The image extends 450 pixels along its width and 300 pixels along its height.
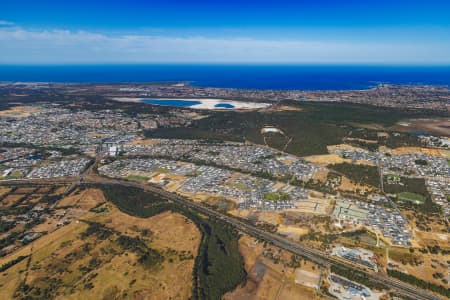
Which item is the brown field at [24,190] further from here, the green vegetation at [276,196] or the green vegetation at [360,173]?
the green vegetation at [360,173]

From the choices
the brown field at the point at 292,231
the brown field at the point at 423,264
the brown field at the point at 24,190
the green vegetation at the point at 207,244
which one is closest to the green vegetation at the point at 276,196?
the brown field at the point at 292,231

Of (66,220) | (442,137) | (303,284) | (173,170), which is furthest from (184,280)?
(442,137)

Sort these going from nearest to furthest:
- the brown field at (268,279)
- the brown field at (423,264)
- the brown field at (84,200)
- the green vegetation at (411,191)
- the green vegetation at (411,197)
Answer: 1. the brown field at (268,279)
2. the brown field at (423,264)
3. the green vegetation at (411,191)
4. the green vegetation at (411,197)
5. the brown field at (84,200)

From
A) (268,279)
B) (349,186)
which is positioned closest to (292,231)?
(268,279)

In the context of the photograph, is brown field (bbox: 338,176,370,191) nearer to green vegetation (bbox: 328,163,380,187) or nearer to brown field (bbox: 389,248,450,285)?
green vegetation (bbox: 328,163,380,187)

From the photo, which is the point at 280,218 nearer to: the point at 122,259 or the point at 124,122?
the point at 122,259

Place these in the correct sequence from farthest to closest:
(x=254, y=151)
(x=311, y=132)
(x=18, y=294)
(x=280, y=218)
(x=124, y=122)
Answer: (x=124, y=122)
(x=311, y=132)
(x=254, y=151)
(x=280, y=218)
(x=18, y=294)
